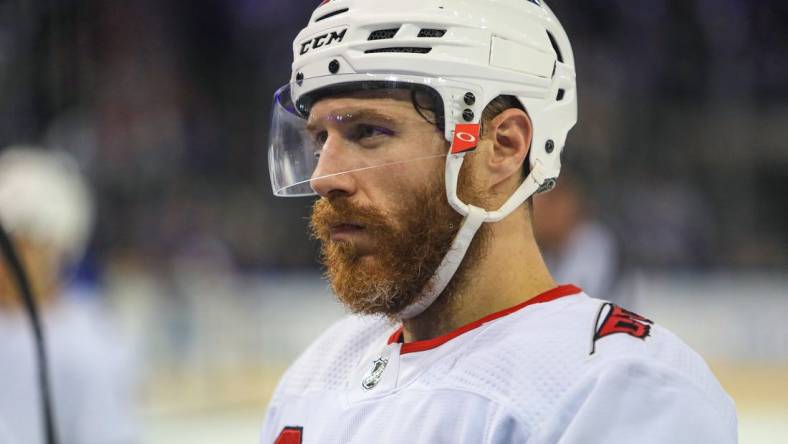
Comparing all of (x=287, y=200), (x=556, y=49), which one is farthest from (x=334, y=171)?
(x=287, y=200)

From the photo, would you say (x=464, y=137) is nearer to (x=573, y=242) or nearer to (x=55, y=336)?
(x=55, y=336)

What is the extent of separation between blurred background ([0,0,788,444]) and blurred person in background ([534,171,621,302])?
358 centimetres

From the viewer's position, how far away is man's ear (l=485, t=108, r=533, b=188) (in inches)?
59.3

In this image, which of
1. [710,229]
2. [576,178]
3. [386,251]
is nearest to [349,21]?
[386,251]

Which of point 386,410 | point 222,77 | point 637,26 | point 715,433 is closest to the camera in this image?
point 715,433

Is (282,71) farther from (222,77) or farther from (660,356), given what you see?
(660,356)

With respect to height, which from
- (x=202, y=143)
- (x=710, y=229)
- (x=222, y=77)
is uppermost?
(x=222, y=77)

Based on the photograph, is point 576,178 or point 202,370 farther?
point 202,370

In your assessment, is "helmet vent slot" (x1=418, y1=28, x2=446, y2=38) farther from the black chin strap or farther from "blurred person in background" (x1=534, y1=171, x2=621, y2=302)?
"blurred person in background" (x1=534, y1=171, x2=621, y2=302)

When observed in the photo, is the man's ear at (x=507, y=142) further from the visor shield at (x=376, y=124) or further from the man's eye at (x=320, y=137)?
the man's eye at (x=320, y=137)

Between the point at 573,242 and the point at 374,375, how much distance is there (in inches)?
95.5

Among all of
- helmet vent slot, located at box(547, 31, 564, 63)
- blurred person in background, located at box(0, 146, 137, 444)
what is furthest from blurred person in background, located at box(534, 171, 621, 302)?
helmet vent slot, located at box(547, 31, 564, 63)

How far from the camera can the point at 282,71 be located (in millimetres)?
10703

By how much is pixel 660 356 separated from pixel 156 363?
7.73m
